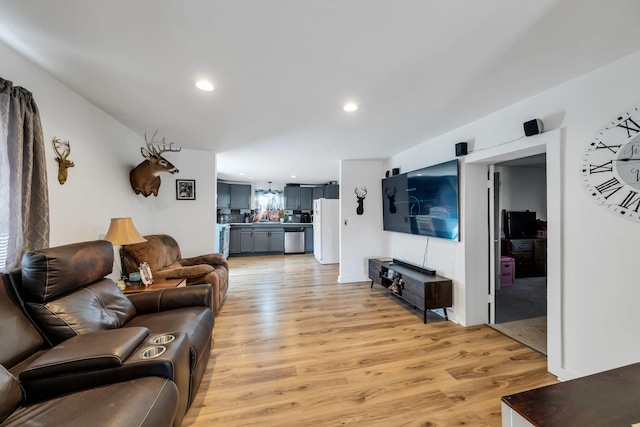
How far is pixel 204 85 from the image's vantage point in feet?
6.21

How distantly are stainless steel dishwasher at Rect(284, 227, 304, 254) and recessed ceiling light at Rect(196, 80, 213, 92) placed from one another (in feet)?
18.1

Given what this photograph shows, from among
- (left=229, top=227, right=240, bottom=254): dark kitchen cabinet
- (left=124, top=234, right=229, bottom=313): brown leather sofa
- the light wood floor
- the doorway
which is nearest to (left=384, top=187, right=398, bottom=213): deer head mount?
the light wood floor

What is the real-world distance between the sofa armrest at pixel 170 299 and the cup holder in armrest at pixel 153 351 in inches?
32.2

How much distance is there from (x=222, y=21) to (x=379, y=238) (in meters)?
3.98

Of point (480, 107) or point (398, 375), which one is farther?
point (480, 107)

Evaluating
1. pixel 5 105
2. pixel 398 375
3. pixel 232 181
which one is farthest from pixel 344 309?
pixel 232 181

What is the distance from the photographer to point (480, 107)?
7.50ft

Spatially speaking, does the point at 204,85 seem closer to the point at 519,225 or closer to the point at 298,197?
the point at 519,225

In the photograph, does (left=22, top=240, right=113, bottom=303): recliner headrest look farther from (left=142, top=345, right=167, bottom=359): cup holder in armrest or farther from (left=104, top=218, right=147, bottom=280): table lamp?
(left=142, top=345, right=167, bottom=359): cup holder in armrest

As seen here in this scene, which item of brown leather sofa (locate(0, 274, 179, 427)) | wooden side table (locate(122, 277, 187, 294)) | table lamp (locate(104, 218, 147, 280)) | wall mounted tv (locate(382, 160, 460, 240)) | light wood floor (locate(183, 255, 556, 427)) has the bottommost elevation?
light wood floor (locate(183, 255, 556, 427))

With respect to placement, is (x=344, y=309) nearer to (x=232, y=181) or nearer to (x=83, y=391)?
(x=83, y=391)

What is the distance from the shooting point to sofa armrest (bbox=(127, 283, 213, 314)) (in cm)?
200

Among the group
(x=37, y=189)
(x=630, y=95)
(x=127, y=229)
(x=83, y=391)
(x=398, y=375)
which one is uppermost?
(x=630, y=95)

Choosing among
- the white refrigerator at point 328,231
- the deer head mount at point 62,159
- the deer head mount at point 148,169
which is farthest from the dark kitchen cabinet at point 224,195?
the deer head mount at point 62,159
